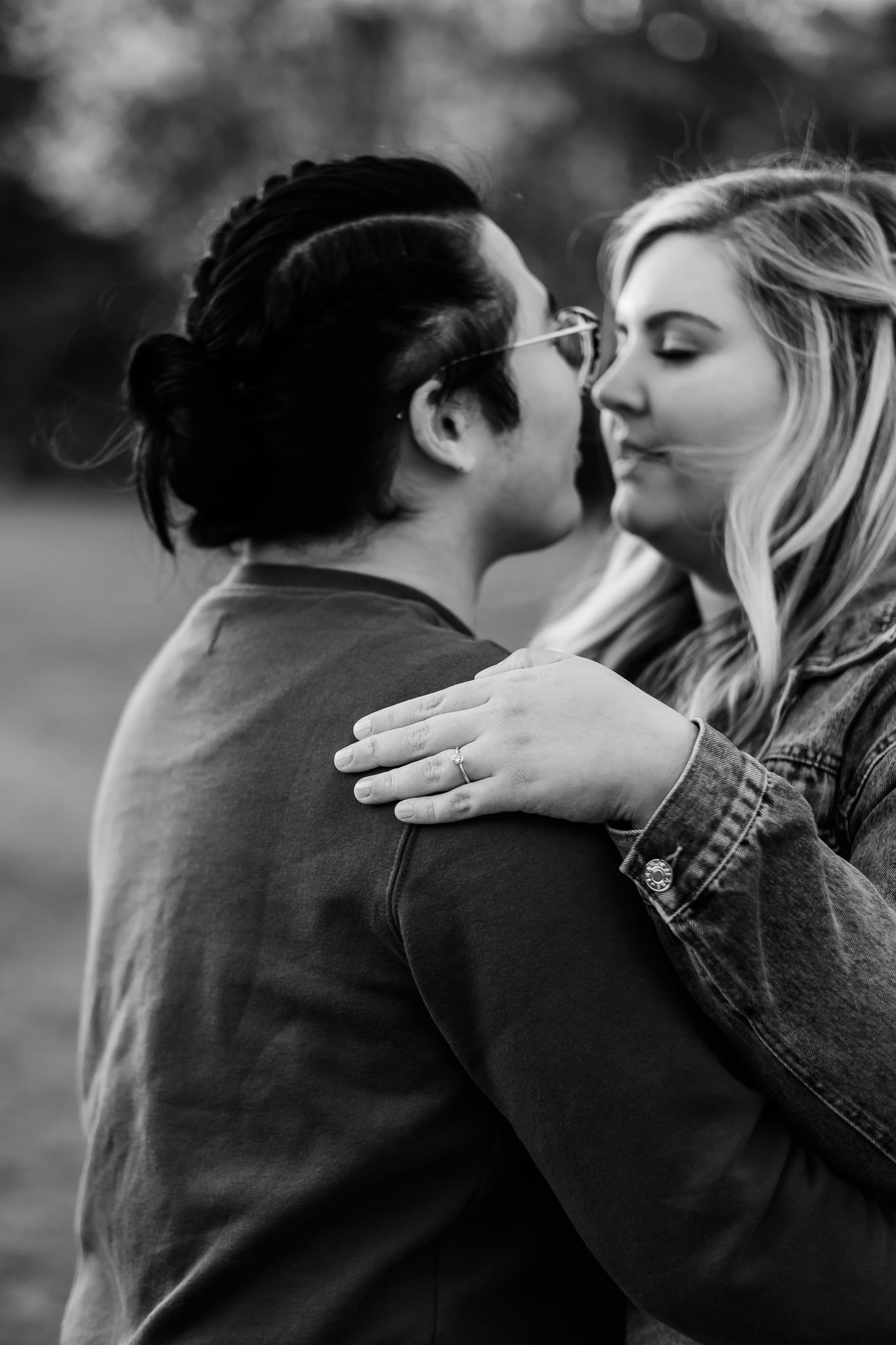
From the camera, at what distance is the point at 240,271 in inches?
75.3

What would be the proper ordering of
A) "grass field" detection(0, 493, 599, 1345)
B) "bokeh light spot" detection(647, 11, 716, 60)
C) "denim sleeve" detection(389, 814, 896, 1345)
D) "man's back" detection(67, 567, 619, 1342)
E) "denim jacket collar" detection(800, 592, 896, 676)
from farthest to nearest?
"bokeh light spot" detection(647, 11, 716, 60) → "grass field" detection(0, 493, 599, 1345) → "denim jacket collar" detection(800, 592, 896, 676) → "man's back" detection(67, 567, 619, 1342) → "denim sleeve" detection(389, 814, 896, 1345)

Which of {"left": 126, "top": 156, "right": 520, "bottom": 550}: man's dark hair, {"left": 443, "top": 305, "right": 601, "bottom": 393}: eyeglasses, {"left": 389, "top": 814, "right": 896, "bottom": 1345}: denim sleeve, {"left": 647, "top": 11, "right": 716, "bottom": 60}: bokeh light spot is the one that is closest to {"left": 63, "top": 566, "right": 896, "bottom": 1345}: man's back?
{"left": 389, "top": 814, "right": 896, "bottom": 1345}: denim sleeve

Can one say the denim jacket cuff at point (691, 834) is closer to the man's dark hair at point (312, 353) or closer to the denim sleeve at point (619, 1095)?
the denim sleeve at point (619, 1095)

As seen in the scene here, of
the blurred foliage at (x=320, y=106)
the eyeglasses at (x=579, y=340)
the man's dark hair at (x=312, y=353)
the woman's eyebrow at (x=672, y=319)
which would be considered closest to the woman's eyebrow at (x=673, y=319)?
the woman's eyebrow at (x=672, y=319)

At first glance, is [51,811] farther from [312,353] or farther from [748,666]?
[312,353]

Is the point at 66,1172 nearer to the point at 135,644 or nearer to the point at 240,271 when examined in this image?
the point at 240,271

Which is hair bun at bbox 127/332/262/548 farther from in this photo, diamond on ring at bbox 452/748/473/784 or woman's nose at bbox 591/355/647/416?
woman's nose at bbox 591/355/647/416

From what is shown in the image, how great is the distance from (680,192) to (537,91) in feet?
86.6

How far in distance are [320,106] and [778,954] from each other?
29070mm

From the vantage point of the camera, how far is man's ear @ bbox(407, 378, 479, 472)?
6.33ft

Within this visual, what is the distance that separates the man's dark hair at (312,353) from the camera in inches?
73.5

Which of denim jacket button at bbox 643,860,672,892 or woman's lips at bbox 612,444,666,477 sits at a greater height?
woman's lips at bbox 612,444,666,477

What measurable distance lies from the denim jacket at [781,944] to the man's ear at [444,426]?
24.8 inches

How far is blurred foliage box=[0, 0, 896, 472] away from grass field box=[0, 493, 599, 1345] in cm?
956
